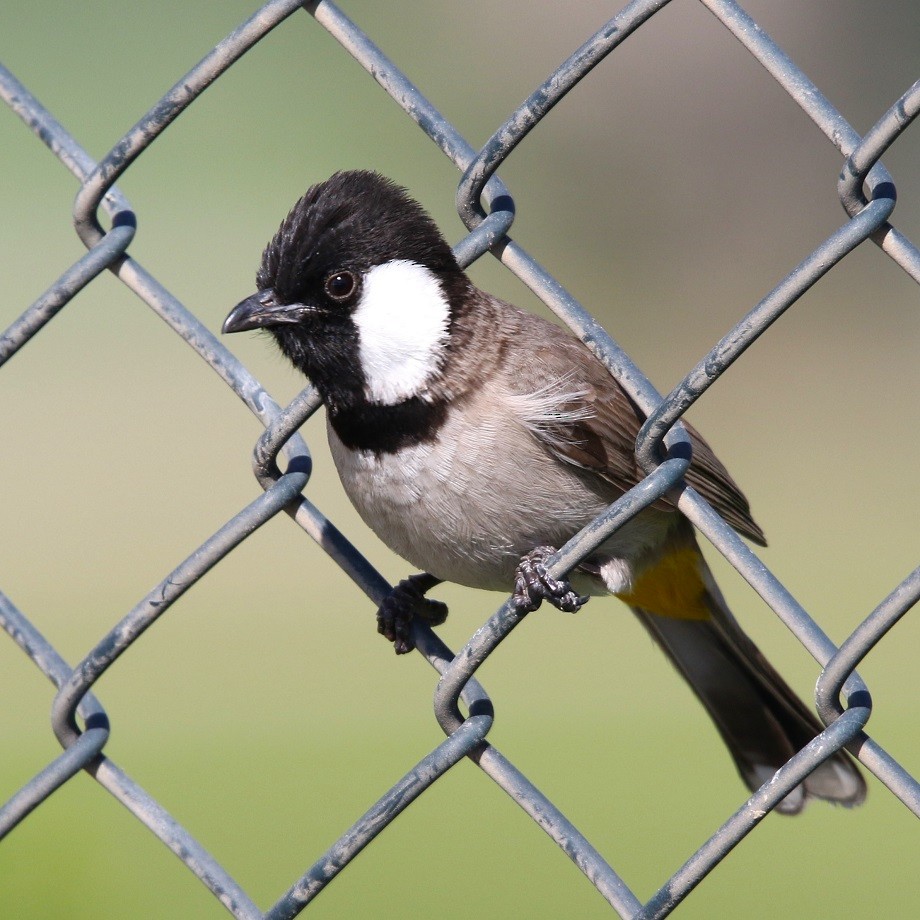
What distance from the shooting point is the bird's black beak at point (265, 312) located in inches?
83.7

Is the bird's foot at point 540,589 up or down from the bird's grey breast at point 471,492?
down

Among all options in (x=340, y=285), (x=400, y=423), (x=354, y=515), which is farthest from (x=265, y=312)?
(x=354, y=515)

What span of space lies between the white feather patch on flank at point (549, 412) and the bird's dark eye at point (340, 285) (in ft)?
1.06

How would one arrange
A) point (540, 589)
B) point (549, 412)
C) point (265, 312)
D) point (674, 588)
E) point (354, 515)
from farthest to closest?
1. point (354, 515)
2. point (674, 588)
3. point (549, 412)
4. point (265, 312)
5. point (540, 589)

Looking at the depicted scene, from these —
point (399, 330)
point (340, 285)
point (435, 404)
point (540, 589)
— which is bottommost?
point (540, 589)

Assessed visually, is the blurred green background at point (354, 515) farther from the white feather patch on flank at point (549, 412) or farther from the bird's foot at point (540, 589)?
the bird's foot at point (540, 589)

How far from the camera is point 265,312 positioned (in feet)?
7.06

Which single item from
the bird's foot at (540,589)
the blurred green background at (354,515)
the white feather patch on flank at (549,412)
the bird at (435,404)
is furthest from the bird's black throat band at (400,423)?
the blurred green background at (354,515)

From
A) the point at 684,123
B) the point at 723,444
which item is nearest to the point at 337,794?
the point at 723,444

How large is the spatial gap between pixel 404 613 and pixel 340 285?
54 cm

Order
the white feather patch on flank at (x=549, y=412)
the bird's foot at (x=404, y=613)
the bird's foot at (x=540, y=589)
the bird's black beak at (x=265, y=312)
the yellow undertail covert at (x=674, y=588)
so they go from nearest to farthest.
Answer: the bird's foot at (x=540, y=589) → the bird's foot at (x=404, y=613) → the bird's black beak at (x=265, y=312) → the white feather patch on flank at (x=549, y=412) → the yellow undertail covert at (x=674, y=588)

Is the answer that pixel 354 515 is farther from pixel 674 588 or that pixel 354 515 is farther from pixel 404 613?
pixel 404 613

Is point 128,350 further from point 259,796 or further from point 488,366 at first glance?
point 488,366

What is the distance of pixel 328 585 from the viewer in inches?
263
